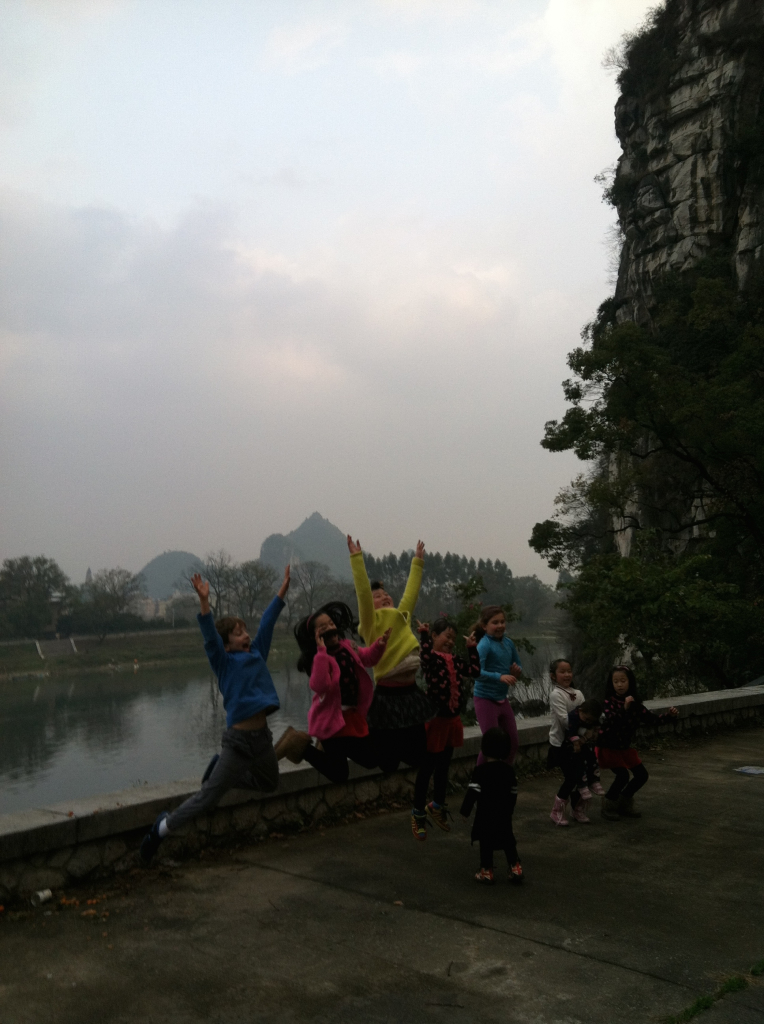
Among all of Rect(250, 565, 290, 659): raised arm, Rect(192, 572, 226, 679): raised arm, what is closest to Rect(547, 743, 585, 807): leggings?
Rect(250, 565, 290, 659): raised arm

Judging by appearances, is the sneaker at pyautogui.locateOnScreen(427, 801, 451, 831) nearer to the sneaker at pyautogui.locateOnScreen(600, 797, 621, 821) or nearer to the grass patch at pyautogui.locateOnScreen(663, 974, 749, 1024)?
the sneaker at pyautogui.locateOnScreen(600, 797, 621, 821)

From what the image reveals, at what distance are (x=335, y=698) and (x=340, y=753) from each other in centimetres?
37

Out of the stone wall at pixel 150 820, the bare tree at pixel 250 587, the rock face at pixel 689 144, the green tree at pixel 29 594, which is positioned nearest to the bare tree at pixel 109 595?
the green tree at pixel 29 594

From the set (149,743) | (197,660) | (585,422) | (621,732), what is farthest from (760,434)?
(197,660)

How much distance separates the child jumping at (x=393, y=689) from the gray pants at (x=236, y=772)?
74 cm

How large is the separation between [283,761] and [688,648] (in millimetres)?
14733

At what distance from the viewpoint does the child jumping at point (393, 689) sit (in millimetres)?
Result: 5500

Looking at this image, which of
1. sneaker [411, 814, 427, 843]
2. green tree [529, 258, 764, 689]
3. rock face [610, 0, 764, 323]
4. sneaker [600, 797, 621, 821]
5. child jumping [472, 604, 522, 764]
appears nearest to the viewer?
sneaker [411, 814, 427, 843]

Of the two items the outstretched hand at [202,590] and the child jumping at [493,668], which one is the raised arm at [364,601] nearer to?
the child jumping at [493,668]

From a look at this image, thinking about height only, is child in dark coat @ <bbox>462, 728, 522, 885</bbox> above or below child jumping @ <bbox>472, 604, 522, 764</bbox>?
below

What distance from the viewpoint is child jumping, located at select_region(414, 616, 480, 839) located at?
5781 millimetres

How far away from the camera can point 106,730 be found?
48.6m

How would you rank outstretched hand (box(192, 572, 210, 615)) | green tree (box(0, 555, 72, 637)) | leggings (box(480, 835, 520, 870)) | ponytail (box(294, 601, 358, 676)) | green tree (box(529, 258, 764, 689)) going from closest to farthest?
outstretched hand (box(192, 572, 210, 615)) → leggings (box(480, 835, 520, 870)) → ponytail (box(294, 601, 358, 676)) → green tree (box(529, 258, 764, 689)) → green tree (box(0, 555, 72, 637))

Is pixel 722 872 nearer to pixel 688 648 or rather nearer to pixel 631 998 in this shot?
pixel 631 998
